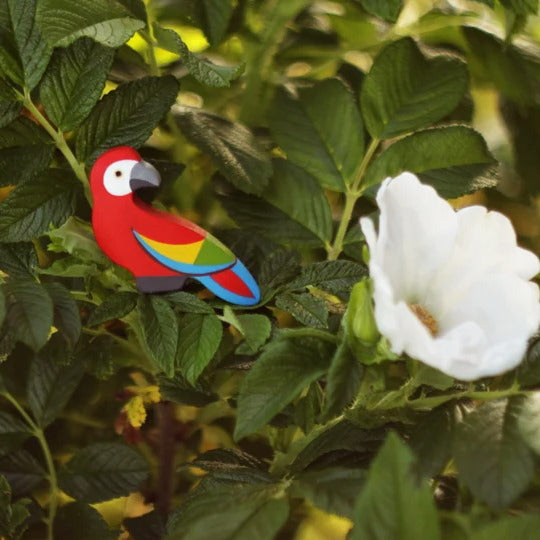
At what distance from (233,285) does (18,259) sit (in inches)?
5.4

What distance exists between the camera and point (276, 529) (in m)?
0.39

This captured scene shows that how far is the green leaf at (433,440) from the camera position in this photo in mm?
409

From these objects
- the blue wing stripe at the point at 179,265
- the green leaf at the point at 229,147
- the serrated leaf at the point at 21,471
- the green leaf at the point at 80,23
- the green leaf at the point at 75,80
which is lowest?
the serrated leaf at the point at 21,471

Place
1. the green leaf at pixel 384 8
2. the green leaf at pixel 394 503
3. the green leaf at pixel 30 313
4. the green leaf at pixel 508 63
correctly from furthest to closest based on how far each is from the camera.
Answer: the green leaf at pixel 508 63, the green leaf at pixel 384 8, the green leaf at pixel 30 313, the green leaf at pixel 394 503

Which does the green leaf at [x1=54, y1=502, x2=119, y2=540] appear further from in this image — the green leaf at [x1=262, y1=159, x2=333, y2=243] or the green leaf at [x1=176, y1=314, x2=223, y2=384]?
the green leaf at [x1=262, y1=159, x2=333, y2=243]

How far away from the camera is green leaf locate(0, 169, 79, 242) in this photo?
49 centimetres

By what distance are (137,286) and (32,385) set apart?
0.14m

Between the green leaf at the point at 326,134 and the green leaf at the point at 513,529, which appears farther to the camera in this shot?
the green leaf at the point at 326,134

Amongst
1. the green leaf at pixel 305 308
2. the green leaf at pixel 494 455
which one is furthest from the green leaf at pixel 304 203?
the green leaf at pixel 494 455

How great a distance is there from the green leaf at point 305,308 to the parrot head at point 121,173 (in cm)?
10

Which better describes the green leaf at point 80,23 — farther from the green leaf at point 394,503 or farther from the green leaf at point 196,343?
the green leaf at point 394,503

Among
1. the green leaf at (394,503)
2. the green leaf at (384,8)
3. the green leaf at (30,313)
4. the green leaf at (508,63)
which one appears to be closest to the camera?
the green leaf at (394,503)

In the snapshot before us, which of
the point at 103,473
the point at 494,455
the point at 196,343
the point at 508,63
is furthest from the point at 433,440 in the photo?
the point at 508,63

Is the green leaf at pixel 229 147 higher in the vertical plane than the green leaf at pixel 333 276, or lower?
higher
